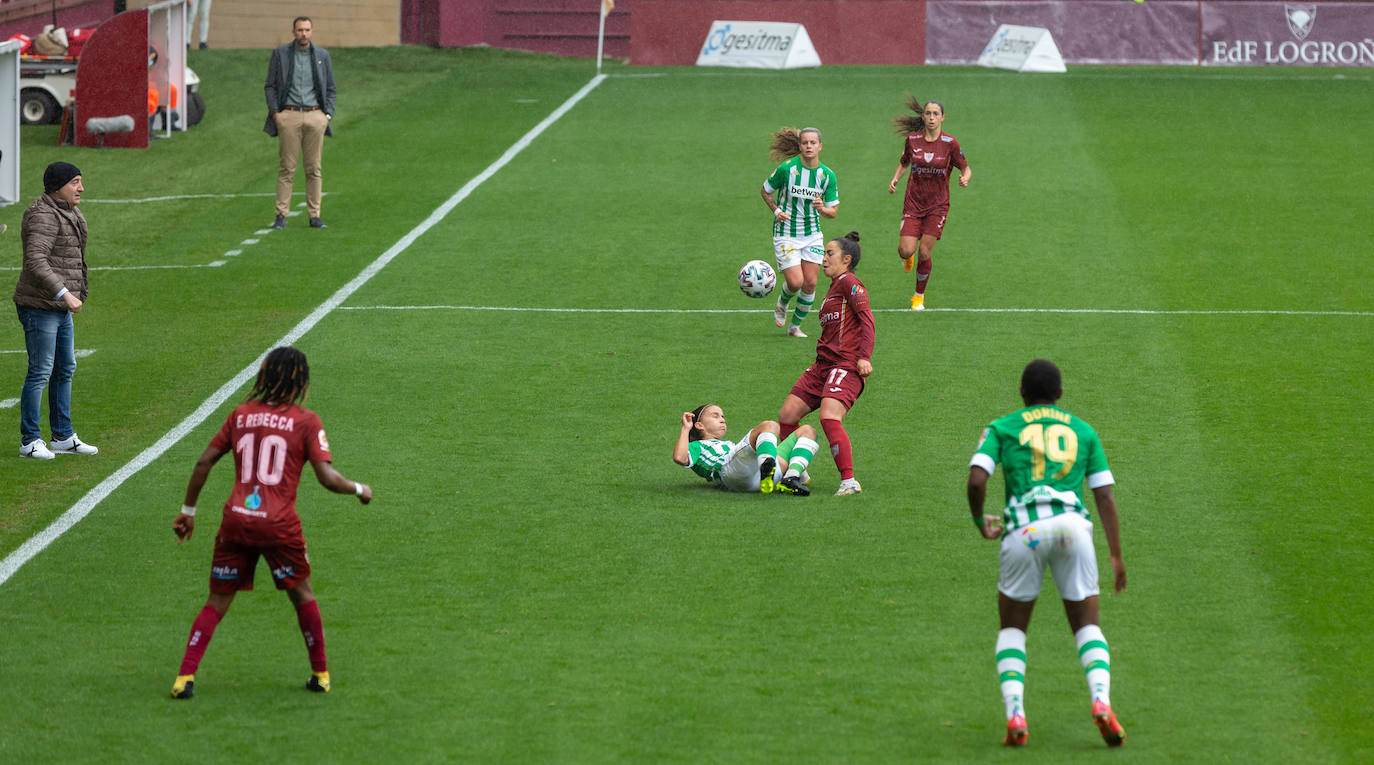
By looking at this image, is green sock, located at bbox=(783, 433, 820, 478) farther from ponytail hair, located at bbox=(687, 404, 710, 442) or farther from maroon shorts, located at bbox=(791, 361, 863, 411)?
ponytail hair, located at bbox=(687, 404, 710, 442)

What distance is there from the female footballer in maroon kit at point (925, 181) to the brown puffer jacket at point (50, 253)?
915 cm

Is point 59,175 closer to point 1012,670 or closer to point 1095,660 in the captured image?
point 1012,670

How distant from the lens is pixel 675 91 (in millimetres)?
34656

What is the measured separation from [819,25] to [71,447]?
28033 millimetres

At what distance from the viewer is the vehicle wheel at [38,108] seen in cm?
2983

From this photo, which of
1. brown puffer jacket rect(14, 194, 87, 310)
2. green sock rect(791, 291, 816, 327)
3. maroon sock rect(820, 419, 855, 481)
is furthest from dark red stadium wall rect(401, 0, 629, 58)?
maroon sock rect(820, 419, 855, 481)

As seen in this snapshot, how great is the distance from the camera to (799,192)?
17.5 meters

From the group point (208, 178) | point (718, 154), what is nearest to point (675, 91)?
point (718, 154)

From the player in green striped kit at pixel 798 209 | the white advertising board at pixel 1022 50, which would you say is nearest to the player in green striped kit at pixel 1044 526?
the player in green striped kit at pixel 798 209

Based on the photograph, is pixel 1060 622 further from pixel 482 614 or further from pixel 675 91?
pixel 675 91

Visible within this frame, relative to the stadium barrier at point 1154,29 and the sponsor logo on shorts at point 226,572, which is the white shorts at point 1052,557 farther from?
the stadium barrier at point 1154,29

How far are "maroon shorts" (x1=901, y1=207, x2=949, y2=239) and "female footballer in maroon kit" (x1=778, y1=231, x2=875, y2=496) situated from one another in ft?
21.5

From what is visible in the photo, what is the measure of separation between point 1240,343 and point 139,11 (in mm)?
19216

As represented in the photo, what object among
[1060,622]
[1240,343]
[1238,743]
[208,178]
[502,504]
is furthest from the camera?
[208,178]
